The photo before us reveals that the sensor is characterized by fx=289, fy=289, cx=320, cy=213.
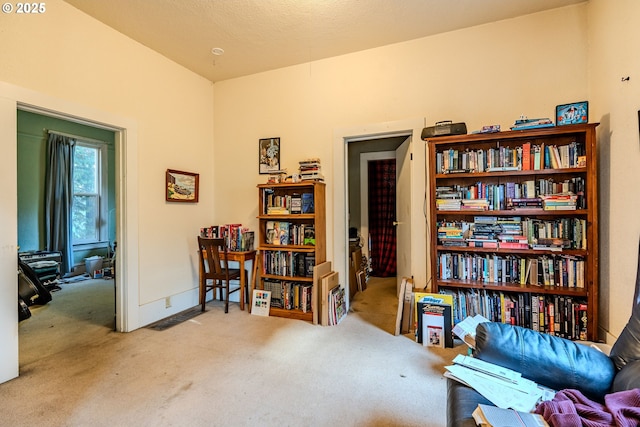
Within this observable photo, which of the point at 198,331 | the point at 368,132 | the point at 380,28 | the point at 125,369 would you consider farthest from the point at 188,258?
the point at 380,28

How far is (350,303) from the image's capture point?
3.64 m

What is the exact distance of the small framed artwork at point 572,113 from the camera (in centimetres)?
226

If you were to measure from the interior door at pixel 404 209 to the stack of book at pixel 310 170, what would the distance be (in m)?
0.97

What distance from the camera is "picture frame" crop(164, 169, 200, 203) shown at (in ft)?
10.7

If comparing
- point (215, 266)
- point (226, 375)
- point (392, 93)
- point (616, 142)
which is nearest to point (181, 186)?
point (215, 266)

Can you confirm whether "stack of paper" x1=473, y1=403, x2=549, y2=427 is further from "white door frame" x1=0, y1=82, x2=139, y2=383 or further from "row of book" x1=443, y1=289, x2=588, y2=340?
"white door frame" x1=0, y1=82, x2=139, y2=383

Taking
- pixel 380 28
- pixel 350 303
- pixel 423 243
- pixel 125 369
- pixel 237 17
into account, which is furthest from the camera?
pixel 350 303

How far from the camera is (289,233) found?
3.28 meters

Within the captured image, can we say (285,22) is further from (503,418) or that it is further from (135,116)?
(503,418)

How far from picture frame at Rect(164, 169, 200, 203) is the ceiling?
1.31 m

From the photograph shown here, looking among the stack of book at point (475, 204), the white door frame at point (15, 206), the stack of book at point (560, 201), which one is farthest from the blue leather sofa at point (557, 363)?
the white door frame at point (15, 206)

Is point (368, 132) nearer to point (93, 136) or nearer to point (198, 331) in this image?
point (198, 331)

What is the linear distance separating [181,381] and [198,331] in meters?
0.86

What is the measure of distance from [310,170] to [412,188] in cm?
Answer: 110
